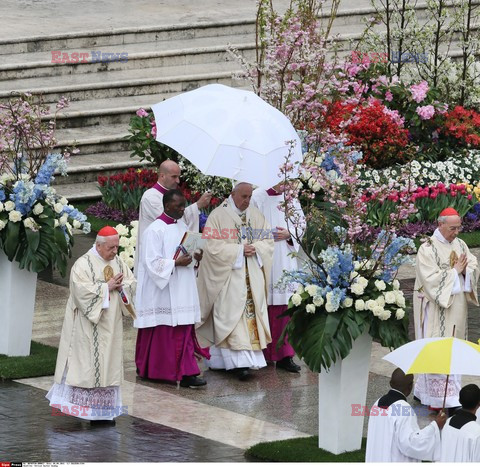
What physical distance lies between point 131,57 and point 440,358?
14.9m

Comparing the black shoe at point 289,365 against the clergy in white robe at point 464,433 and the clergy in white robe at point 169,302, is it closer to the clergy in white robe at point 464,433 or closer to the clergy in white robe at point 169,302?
the clergy in white robe at point 169,302

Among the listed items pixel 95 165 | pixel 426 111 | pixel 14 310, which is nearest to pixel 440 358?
pixel 14 310

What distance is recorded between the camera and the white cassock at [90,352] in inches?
483

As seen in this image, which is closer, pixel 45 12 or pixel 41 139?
pixel 41 139

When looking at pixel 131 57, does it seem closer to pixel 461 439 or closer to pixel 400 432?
pixel 400 432

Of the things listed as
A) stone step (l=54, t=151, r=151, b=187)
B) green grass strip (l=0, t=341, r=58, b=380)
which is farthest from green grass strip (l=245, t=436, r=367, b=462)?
stone step (l=54, t=151, r=151, b=187)

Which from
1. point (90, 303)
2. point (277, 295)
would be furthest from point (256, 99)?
point (90, 303)

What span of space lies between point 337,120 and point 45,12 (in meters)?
8.50

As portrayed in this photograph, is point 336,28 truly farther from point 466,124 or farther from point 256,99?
point 256,99

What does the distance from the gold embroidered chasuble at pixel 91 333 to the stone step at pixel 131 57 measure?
34.9ft

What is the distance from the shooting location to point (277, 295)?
14.3 meters

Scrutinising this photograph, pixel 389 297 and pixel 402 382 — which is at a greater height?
pixel 389 297

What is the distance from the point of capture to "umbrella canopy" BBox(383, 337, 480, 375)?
30.9 ft

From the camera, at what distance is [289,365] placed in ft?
46.3
